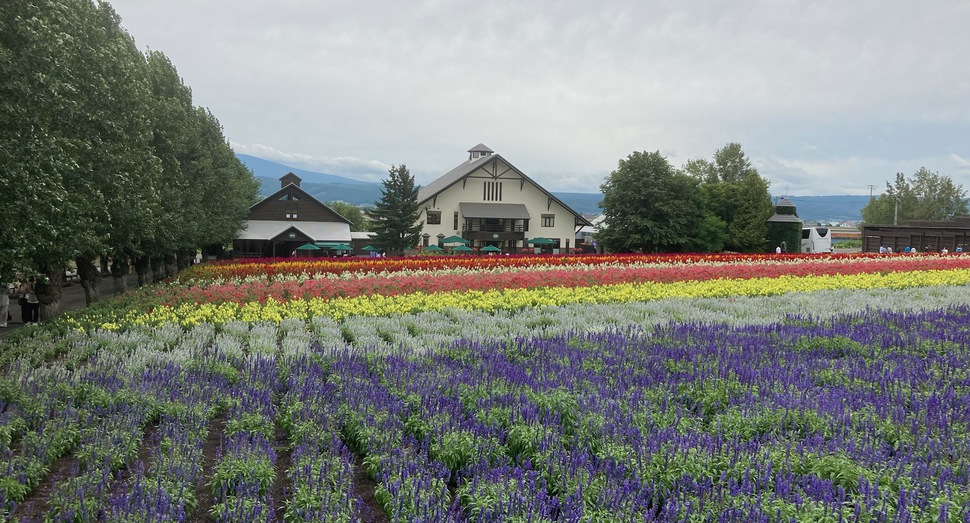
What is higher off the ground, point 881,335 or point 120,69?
point 120,69

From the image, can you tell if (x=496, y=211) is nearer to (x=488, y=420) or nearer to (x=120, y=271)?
(x=120, y=271)

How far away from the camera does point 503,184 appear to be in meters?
62.4

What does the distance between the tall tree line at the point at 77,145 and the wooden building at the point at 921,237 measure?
61616 mm

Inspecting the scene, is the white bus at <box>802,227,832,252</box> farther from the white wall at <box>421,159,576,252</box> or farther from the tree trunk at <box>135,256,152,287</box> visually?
the tree trunk at <box>135,256,152,287</box>

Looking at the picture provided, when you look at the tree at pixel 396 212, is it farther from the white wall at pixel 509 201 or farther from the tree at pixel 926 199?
the tree at pixel 926 199

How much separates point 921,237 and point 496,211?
1633 inches

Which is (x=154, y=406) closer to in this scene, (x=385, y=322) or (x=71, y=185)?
(x=385, y=322)

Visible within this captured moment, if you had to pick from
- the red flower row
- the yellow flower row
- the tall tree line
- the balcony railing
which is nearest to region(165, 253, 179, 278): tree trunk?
the tall tree line

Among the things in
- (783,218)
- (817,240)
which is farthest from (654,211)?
(817,240)

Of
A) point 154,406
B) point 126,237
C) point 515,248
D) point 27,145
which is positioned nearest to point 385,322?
point 154,406

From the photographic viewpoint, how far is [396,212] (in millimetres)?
52500

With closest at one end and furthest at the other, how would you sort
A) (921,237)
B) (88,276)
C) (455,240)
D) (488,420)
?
(488,420)
(88,276)
(455,240)
(921,237)

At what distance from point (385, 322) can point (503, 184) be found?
5177 cm

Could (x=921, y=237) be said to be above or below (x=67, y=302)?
above
